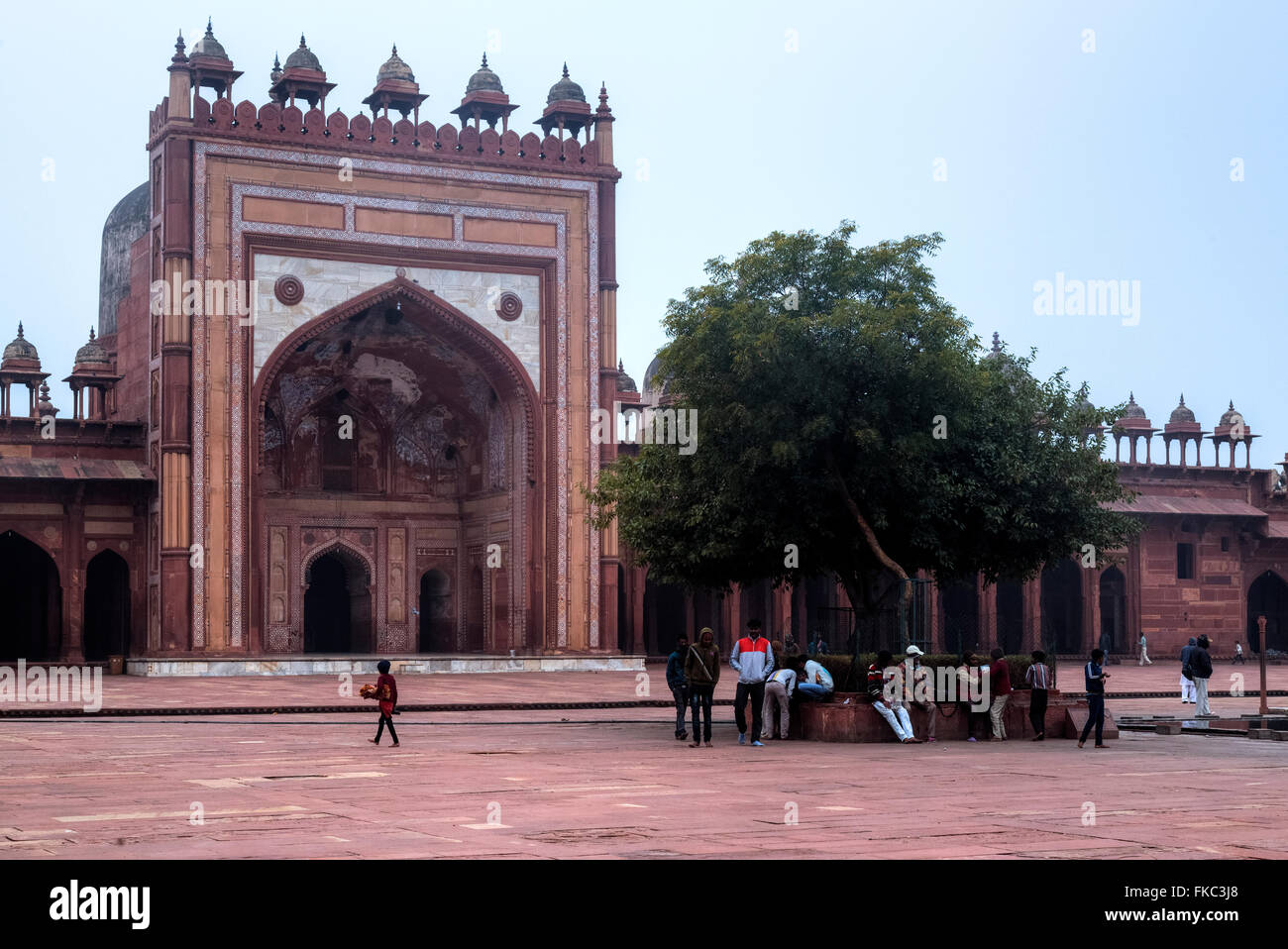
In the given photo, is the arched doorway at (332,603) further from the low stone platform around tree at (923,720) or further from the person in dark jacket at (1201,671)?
the low stone platform around tree at (923,720)

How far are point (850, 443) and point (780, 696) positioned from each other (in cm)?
315

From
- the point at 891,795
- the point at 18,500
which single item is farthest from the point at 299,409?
the point at 891,795

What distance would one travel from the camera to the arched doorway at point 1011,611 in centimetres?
4009

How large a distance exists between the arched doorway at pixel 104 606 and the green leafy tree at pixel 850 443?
17444mm

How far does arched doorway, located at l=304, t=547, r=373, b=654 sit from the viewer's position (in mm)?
36906

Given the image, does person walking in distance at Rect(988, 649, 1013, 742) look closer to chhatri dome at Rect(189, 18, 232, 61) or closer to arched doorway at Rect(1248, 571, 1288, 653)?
chhatri dome at Rect(189, 18, 232, 61)

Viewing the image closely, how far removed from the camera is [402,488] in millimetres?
37094

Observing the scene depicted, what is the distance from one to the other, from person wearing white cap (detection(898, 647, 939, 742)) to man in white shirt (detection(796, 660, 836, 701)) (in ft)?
2.39

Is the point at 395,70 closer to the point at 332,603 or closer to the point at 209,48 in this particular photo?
the point at 209,48

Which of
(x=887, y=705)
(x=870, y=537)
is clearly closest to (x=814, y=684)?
(x=887, y=705)

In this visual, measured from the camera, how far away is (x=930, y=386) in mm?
17875

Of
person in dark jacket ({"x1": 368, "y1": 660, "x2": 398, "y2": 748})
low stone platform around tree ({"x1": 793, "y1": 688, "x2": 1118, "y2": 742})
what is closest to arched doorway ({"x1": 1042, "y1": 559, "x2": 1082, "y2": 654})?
low stone platform around tree ({"x1": 793, "y1": 688, "x2": 1118, "y2": 742})

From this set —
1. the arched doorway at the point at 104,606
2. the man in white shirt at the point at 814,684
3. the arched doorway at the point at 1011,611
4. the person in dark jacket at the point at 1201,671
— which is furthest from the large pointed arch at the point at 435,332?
the man in white shirt at the point at 814,684
